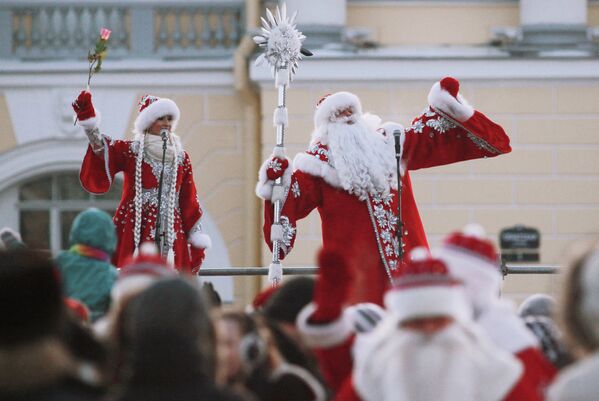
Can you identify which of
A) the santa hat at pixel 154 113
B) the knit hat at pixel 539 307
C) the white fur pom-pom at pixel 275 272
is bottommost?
the white fur pom-pom at pixel 275 272

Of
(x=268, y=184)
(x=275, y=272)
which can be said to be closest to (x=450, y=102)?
(x=268, y=184)

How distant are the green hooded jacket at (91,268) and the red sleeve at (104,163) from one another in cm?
261

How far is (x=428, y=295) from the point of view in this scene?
4.70m

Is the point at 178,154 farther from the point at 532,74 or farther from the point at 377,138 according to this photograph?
the point at 532,74

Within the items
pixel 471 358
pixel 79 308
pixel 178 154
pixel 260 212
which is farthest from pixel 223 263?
pixel 471 358

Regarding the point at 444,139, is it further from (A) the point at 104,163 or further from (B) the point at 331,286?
(B) the point at 331,286

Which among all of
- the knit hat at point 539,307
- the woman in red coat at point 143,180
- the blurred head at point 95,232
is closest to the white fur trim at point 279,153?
→ the woman in red coat at point 143,180

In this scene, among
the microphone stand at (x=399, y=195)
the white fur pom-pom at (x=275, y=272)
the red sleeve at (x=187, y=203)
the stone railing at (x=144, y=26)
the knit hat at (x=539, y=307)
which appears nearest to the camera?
the knit hat at (x=539, y=307)

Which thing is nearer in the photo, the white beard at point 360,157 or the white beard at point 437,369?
the white beard at point 437,369

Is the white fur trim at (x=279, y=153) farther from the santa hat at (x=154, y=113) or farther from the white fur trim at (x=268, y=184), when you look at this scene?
the santa hat at (x=154, y=113)

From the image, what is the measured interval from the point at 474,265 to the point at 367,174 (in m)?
3.57

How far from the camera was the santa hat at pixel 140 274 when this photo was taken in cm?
477

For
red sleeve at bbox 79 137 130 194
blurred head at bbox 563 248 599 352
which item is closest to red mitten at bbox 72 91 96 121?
red sleeve at bbox 79 137 130 194

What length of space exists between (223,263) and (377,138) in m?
5.37
